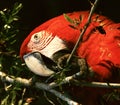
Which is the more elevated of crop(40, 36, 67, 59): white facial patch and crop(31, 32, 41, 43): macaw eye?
crop(31, 32, 41, 43): macaw eye

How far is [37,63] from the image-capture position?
1.91m

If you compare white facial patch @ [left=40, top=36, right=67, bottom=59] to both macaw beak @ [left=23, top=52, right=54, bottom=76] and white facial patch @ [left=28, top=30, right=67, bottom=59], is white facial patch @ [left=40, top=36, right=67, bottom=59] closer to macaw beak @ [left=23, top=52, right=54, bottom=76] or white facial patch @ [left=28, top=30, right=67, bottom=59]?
white facial patch @ [left=28, top=30, right=67, bottom=59]

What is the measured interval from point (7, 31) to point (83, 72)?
368mm

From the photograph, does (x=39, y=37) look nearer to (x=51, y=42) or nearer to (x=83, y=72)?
(x=51, y=42)

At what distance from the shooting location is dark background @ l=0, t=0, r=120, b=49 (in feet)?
10.1

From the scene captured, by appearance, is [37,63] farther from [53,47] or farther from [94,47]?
[94,47]

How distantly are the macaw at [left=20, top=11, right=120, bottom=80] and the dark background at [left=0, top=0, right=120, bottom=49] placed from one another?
92 cm

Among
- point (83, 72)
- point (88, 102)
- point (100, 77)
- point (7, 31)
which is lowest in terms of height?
point (88, 102)

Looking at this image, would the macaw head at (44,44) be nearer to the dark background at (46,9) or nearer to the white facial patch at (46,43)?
the white facial patch at (46,43)

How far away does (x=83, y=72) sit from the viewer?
1.66 metres

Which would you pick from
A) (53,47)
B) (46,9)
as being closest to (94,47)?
(53,47)

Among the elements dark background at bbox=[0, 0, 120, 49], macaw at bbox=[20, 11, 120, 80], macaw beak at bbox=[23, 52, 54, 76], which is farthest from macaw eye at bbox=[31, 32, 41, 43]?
dark background at bbox=[0, 0, 120, 49]

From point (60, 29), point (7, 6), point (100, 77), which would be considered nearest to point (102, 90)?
point (100, 77)

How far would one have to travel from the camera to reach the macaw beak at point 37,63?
75.2 inches
